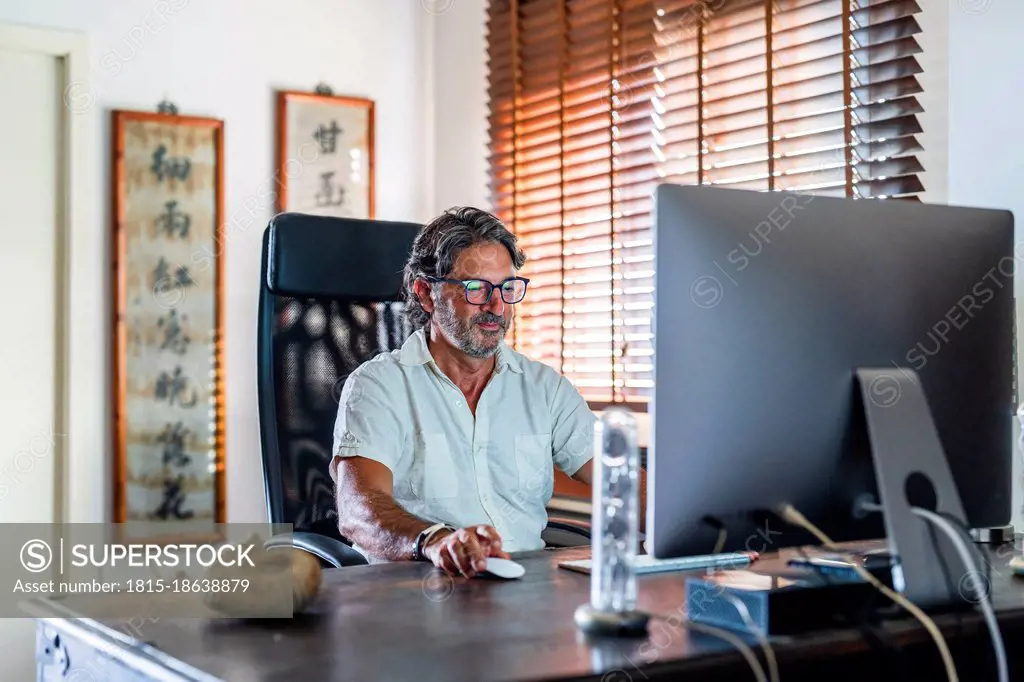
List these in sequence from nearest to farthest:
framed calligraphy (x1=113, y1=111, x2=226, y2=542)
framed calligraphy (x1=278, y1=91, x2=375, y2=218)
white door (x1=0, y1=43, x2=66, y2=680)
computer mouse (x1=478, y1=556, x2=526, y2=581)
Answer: computer mouse (x1=478, y1=556, x2=526, y2=581) < white door (x1=0, y1=43, x2=66, y2=680) < framed calligraphy (x1=113, y1=111, x2=226, y2=542) < framed calligraphy (x1=278, y1=91, x2=375, y2=218)

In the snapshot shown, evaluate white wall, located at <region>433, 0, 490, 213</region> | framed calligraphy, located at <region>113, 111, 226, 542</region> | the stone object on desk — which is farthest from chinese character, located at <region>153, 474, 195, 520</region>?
the stone object on desk

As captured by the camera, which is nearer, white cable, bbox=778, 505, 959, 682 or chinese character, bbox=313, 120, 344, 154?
white cable, bbox=778, 505, 959, 682

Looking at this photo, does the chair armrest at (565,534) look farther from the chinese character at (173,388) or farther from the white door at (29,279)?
the white door at (29,279)

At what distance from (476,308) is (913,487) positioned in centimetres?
103

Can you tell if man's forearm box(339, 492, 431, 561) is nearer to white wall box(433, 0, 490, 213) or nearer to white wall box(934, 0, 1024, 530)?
white wall box(934, 0, 1024, 530)

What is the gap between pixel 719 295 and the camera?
3.52ft

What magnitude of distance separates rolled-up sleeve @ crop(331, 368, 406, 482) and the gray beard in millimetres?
158

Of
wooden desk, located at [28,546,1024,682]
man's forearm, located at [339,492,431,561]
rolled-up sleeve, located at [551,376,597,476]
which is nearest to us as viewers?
wooden desk, located at [28,546,1024,682]

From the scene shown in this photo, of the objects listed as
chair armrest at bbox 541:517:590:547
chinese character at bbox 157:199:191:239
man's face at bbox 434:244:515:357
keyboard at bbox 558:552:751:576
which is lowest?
chair armrest at bbox 541:517:590:547

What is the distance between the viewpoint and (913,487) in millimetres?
1149

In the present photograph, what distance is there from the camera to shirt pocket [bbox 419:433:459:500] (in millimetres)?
2014

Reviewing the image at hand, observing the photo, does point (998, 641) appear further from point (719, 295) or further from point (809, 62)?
point (809, 62)

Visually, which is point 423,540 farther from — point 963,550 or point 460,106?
point 460,106

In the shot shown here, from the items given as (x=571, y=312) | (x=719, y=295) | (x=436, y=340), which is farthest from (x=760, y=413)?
(x=571, y=312)
